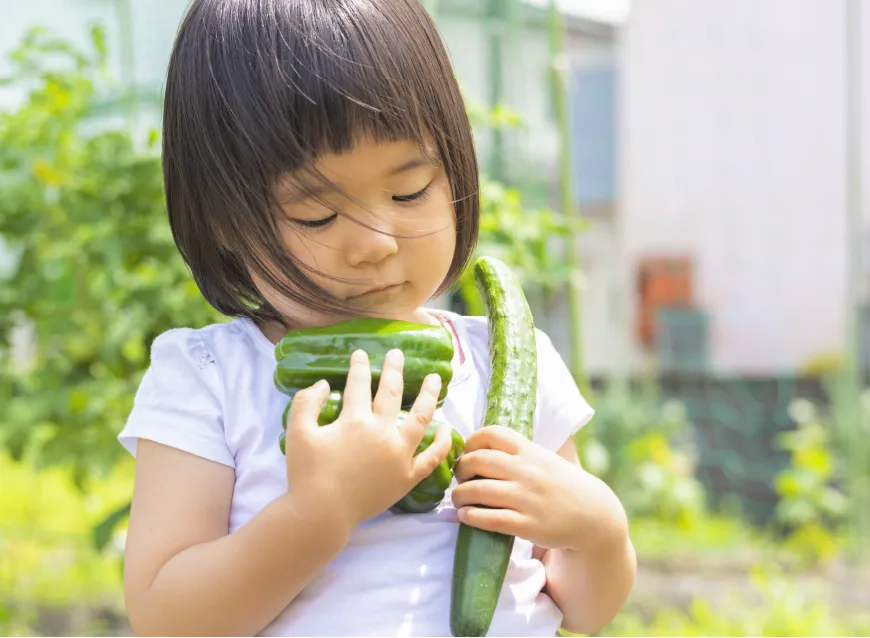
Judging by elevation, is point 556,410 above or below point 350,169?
below

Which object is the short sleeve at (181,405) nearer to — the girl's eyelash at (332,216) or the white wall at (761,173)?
the girl's eyelash at (332,216)

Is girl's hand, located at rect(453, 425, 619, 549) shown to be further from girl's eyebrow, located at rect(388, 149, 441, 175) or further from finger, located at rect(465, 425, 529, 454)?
girl's eyebrow, located at rect(388, 149, 441, 175)

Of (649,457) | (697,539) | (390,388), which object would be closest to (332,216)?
(390,388)

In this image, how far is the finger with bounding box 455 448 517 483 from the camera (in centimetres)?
135

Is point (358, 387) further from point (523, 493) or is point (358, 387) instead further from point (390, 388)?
point (523, 493)

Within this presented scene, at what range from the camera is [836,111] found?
335 inches

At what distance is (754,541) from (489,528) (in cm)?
505

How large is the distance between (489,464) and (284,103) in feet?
1.86

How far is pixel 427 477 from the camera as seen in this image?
52.9 inches

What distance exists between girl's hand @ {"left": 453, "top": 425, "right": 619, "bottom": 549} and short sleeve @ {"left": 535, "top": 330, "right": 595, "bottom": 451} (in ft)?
0.69

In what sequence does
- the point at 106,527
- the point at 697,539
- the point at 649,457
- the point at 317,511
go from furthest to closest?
the point at 649,457, the point at 697,539, the point at 106,527, the point at 317,511

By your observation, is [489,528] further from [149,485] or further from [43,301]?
[43,301]

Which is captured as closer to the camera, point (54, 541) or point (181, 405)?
point (181, 405)

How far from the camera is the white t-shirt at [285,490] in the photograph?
1.38m
